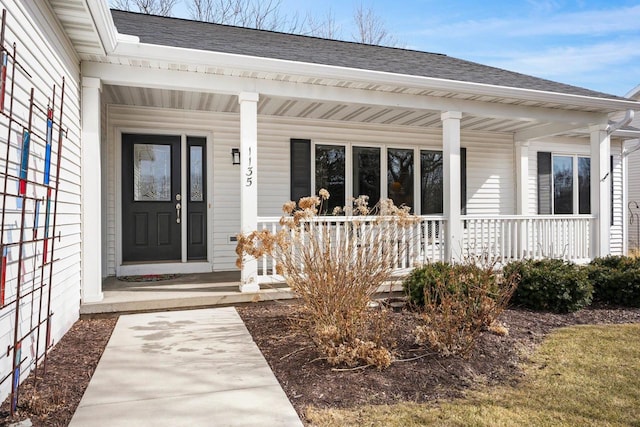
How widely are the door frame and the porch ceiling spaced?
0.38 meters

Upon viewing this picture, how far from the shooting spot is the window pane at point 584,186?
8961 millimetres

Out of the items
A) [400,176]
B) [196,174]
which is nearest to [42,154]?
[196,174]

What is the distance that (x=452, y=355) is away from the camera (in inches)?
128

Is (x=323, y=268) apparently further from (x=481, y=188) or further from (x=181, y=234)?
(x=481, y=188)

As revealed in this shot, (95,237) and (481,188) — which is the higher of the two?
(481,188)

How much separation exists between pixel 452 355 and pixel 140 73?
407 centimetres

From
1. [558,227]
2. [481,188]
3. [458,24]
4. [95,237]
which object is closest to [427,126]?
[481,188]

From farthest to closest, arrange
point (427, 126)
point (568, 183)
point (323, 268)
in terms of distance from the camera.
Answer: point (568, 183) → point (427, 126) → point (323, 268)

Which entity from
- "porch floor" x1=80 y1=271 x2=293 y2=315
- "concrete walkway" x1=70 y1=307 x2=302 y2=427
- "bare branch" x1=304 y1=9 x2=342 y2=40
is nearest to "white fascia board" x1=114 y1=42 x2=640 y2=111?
"porch floor" x1=80 y1=271 x2=293 y2=315

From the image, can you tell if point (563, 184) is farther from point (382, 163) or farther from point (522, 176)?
point (382, 163)

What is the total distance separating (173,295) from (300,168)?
3.02 meters

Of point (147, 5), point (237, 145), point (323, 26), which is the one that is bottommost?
point (237, 145)

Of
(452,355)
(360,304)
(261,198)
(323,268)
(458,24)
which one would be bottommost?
(452,355)

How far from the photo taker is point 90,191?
4.44 metres
